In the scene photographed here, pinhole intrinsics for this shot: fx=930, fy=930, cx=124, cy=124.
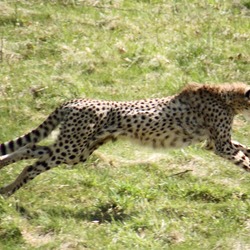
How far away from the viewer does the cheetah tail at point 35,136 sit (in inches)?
285

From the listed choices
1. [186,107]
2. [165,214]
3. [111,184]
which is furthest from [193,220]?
[186,107]

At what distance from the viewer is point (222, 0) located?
11516 millimetres

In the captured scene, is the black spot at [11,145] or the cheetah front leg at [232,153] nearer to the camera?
the black spot at [11,145]

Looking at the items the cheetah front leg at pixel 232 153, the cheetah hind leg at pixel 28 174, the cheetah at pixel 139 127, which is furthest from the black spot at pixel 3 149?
the cheetah front leg at pixel 232 153

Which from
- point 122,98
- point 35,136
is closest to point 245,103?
point 122,98

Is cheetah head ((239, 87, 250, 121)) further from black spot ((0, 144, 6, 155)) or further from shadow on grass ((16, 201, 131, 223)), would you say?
black spot ((0, 144, 6, 155))

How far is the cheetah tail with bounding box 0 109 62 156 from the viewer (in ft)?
23.8

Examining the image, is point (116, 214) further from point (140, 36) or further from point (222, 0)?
point (222, 0)

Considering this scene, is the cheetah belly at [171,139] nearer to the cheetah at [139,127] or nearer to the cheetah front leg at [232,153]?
the cheetah at [139,127]

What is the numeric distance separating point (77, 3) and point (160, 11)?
992 mm

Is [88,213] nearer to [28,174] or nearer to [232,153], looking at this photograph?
[28,174]

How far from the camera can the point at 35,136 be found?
7.29 m

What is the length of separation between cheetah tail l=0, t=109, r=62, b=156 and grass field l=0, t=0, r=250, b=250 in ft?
0.69

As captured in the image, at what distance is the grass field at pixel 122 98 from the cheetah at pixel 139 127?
0.20 m
